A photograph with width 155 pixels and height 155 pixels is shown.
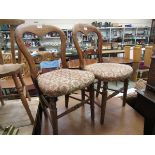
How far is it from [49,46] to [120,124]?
5.52m

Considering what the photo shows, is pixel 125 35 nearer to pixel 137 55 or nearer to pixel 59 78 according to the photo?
pixel 137 55

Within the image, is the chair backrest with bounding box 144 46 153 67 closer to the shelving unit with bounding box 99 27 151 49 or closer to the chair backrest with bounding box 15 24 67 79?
the shelving unit with bounding box 99 27 151 49

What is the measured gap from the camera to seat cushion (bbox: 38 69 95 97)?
1.00 meters

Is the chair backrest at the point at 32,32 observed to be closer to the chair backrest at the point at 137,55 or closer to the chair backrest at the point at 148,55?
the chair backrest at the point at 148,55

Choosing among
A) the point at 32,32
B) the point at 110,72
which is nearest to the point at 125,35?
the point at 110,72

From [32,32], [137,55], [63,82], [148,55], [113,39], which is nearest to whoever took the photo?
[63,82]

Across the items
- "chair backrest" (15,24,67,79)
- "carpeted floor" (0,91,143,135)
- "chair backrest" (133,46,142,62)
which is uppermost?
"chair backrest" (15,24,67,79)

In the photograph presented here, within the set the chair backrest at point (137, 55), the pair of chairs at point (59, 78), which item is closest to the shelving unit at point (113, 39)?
the chair backrest at point (137, 55)

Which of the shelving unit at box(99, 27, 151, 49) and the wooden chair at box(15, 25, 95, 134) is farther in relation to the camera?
the shelving unit at box(99, 27, 151, 49)

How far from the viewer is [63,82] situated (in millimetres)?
1050

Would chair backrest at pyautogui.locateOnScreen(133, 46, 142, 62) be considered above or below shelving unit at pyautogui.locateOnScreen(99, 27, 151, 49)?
below

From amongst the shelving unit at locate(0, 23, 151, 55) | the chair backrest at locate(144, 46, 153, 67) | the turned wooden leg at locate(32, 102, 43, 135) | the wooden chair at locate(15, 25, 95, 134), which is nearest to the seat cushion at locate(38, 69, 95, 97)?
the wooden chair at locate(15, 25, 95, 134)
